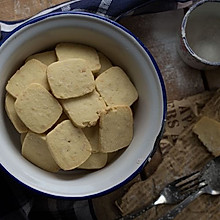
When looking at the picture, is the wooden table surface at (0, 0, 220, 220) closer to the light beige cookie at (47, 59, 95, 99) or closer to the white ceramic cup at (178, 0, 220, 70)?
the white ceramic cup at (178, 0, 220, 70)

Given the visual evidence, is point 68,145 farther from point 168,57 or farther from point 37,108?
point 168,57

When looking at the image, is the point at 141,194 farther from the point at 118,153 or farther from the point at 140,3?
the point at 140,3

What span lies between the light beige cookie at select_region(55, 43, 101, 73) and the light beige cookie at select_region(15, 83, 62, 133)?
0.22 ft

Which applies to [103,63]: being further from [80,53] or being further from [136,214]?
[136,214]

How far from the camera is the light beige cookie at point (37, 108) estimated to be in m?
0.81

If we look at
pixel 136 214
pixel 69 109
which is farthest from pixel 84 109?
pixel 136 214

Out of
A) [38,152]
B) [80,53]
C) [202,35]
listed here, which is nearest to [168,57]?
[202,35]

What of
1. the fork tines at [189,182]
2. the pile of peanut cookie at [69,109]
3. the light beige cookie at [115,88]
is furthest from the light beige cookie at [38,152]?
the fork tines at [189,182]

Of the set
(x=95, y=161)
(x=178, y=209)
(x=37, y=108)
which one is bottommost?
(x=178, y=209)

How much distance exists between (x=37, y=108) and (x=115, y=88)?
0.42 ft

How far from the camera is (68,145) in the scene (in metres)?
0.82

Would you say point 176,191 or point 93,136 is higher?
point 93,136

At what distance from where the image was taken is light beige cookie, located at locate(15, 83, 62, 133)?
2.67 ft

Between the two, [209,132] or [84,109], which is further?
[209,132]
